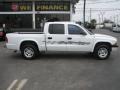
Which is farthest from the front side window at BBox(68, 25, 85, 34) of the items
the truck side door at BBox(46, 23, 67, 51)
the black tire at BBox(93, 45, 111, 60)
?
the black tire at BBox(93, 45, 111, 60)

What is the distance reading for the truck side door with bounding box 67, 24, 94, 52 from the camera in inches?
473

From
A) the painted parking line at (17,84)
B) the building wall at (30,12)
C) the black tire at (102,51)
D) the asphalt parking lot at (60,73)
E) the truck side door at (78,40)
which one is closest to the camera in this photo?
the painted parking line at (17,84)

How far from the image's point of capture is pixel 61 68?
33.0 feet

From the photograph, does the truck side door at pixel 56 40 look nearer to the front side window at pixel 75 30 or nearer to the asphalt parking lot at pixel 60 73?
the front side window at pixel 75 30

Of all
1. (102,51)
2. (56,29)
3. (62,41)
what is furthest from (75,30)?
(102,51)

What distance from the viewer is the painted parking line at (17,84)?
7.23m

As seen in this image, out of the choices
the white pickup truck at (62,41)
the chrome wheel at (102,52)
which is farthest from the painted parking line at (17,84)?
the chrome wheel at (102,52)

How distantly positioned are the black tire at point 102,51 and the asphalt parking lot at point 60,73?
307mm

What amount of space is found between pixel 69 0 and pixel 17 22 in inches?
296

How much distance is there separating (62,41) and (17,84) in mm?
4825

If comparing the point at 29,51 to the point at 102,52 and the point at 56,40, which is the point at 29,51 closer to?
the point at 56,40

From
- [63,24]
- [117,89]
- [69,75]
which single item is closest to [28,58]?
[63,24]

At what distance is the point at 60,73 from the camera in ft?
30.1

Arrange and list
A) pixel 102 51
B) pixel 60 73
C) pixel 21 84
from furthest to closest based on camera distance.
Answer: pixel 102 51 < pixel 60 73 < pixel 21 84
